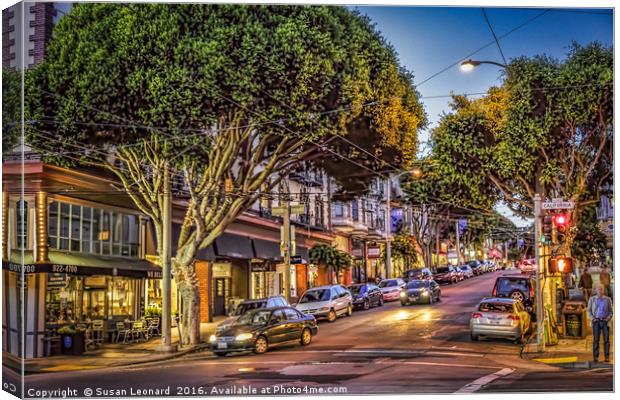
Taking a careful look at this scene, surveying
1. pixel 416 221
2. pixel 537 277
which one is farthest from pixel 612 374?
pixel 416 221

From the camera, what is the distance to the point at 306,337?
61.4 ft

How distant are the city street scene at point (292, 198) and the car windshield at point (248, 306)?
33 mm

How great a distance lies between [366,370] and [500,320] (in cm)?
372

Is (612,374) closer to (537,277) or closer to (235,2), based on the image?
(537,277)

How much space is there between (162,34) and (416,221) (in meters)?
6.93

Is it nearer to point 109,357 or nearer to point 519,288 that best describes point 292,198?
point 109,357

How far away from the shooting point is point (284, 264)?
1859 cm

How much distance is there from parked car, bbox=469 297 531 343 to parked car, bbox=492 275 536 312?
19 centimetres

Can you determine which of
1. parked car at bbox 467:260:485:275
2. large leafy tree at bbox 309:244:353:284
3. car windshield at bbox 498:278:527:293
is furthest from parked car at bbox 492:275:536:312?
large leafy tree at bbox 309:244:353:284

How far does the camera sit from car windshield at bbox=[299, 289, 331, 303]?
19188 mm

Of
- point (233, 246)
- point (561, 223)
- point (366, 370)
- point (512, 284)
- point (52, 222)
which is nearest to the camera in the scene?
point (52, 222)

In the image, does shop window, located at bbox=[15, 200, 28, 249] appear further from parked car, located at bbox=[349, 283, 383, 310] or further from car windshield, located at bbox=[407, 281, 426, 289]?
car windshield, located at bbox=[407, 281, 426, 289]

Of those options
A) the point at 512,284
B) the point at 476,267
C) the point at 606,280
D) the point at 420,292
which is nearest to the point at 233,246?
the point at 420,292

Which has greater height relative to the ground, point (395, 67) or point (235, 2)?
point (235, 2)
